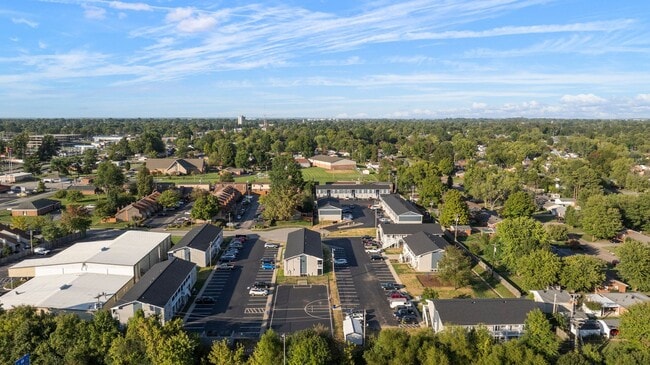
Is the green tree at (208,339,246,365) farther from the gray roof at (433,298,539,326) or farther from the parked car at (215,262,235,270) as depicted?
the parked car at (215,262,235,270)

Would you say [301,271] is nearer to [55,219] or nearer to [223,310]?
[223,310]

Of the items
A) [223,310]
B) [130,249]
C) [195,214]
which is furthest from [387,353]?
[195,214]

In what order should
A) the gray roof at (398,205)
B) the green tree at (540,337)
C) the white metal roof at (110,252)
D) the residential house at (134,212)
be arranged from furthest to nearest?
the residential house at (134,212), the gray roof at (398,205), the white metal roof at (110,252), the green tree at (540,337)

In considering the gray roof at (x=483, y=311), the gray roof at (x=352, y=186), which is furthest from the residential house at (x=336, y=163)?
the gray roof at (x=483, y=311)

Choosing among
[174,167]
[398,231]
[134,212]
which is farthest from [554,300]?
[174,167]

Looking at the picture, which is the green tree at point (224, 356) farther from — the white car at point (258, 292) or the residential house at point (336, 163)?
the residential house at point (336, 163)
